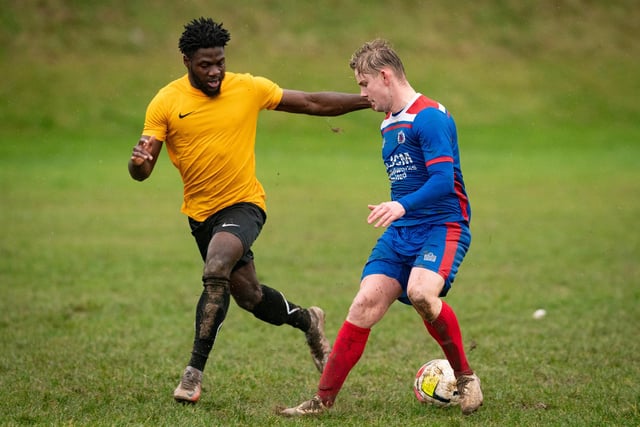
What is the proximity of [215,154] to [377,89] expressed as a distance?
4.33ft

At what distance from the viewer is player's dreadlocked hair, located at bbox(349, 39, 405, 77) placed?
229 inches

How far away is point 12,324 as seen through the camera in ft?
29.9

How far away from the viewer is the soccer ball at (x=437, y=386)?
6.20 metres

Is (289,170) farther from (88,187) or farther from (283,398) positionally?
(283,398)

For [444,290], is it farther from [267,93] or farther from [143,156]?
[143,156]

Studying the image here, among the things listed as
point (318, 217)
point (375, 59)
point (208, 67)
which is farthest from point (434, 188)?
point (318, 217)

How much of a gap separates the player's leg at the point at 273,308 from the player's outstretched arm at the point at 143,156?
1.03 m

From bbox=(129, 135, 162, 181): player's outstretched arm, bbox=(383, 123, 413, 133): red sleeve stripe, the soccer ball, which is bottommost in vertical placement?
the soccer ball

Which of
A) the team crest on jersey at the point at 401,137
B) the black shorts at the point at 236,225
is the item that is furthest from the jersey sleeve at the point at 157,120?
the team crest on jersey at the point at 401,137

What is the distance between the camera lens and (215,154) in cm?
655

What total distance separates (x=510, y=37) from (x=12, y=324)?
1302 inches

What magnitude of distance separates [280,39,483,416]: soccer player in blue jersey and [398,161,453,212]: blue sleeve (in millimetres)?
16

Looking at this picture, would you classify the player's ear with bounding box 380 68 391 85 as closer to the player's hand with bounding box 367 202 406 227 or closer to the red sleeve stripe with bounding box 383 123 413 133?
the red sleeve stripe with bounding box 383 123 413 133

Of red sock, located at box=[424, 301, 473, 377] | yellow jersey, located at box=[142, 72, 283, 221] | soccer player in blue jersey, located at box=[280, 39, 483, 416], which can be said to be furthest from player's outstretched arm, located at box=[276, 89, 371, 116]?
red sock, located at box=[424, 301, 473, 377]
